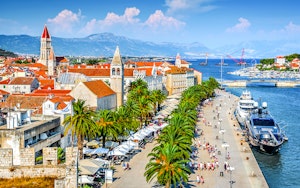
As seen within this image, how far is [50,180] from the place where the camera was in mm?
16375

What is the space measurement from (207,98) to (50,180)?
4759 inches

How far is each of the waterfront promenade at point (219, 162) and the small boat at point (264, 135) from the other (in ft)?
6.14

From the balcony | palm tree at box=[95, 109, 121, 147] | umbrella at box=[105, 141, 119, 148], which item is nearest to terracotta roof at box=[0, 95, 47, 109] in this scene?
palm tree at box=[95, 109, 121, 147]

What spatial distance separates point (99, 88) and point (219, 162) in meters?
27.2

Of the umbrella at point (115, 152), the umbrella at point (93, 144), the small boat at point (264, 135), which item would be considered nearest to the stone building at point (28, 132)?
the umbrella at point (93, 144)

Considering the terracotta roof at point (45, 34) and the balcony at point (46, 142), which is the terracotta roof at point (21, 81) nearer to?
the balcony at point (46, 142)

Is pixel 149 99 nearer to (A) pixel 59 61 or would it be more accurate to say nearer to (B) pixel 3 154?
(B) pixel 3 154

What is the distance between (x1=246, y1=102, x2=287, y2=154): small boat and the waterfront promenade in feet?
6.14

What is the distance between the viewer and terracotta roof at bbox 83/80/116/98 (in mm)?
68062

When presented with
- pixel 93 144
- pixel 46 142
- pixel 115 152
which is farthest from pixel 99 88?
pixel 46 142

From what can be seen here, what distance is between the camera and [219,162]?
52.3m

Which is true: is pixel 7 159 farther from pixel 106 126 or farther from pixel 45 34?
pixel 45 34

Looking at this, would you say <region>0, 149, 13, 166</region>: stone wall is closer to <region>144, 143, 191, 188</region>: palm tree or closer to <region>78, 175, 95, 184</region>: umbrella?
<region>144, 143, 191, 188</region>: palm tree

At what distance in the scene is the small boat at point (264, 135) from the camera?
61.5 meters
